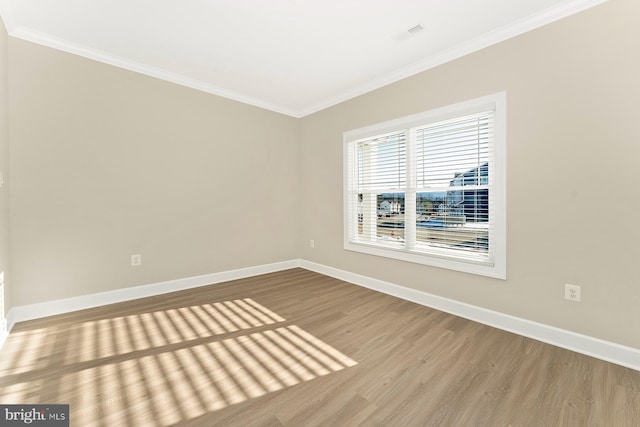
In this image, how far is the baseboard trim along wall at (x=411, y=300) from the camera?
1.99 meters

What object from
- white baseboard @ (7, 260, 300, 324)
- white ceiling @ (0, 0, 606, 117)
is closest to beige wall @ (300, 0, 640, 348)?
white ceiling @ (0, 0, 606, 117)

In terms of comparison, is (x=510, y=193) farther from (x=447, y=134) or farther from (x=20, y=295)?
(x=20, y=295)

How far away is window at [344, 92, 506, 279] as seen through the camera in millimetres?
2557

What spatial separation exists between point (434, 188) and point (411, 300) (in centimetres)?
133

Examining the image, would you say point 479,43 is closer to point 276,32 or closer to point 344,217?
point 276,32

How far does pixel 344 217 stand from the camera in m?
4.02

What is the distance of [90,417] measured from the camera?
141cm

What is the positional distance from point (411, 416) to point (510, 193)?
6.69 feet

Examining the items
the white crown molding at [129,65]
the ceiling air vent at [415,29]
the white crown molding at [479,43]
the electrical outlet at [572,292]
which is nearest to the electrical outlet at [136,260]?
the white crown molding at [129,65]

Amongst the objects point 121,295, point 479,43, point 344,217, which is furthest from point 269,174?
point 479,43

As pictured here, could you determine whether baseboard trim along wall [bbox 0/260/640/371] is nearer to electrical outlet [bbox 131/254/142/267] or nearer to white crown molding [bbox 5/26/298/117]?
electrical outlet [bbox 131/254/142/267]

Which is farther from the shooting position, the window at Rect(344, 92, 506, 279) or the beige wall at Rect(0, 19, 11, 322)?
the window at Rect(344, 92, 506, 279)

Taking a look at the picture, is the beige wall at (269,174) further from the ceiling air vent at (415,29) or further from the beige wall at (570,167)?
the ceiling air vent at (415,29)

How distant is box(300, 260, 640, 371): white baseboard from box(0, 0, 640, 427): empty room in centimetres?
2
